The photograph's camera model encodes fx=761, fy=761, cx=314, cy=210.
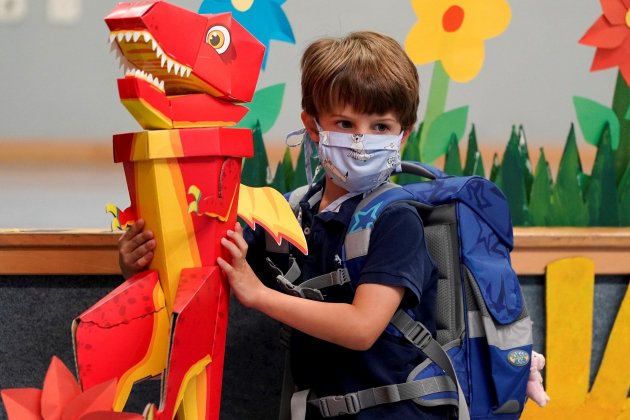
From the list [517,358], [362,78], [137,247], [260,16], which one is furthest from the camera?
[260,16]

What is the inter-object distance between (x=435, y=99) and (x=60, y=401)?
37.1 inches

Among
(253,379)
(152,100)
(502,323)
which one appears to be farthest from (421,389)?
(152,100)

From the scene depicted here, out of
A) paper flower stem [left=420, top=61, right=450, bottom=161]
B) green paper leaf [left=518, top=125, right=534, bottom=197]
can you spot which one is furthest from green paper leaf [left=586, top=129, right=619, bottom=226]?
paper flower stem [left=420, top=61, right=450, bottom=161]

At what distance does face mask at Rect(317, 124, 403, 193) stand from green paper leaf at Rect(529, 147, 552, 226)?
524mm

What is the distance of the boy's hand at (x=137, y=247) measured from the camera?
979 millimetres

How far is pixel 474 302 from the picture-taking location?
122 cm

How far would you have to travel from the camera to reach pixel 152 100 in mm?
910

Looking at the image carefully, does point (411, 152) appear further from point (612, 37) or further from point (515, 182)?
point (612, 37)

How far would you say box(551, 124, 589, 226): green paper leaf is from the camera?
5.14ft

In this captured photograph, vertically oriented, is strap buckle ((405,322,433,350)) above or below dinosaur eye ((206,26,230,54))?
below

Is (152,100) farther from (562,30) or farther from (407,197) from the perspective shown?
(562,30)

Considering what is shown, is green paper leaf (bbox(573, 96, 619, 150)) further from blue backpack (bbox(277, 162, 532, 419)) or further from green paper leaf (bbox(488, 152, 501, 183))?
blue backpack (bbox(277, 162, 532, 419))

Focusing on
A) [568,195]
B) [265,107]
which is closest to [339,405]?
[265,107]

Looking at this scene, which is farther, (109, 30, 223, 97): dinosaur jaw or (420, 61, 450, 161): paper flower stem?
(420, 61, 450, 161): paper flower stem
